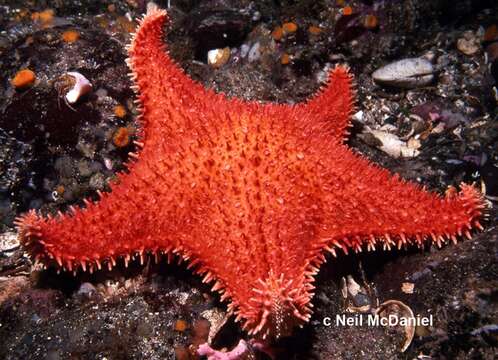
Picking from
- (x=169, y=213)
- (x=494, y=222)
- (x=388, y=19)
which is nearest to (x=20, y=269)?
(x=169, y=213)

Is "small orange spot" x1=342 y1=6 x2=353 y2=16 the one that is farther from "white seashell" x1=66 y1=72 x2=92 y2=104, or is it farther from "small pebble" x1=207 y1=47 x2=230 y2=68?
"white seashell" x1=66 y1=72 x2=92 y2=104

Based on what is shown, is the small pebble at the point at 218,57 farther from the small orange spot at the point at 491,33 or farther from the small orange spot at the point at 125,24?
the small orange spot at the point at 491,33

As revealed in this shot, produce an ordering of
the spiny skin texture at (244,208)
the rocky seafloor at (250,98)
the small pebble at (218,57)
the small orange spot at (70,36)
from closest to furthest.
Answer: the spiny skin texture at (244,208), the rocky seafloor at (250,98), the small orange spot at (70,36), the small pebble at (218,57)

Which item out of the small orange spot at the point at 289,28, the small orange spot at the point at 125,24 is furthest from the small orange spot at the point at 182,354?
the small orange spot at the point at 125,24

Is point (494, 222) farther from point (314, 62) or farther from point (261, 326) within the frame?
point (314, 62)

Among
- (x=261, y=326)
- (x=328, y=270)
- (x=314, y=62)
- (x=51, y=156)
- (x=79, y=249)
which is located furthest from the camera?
(x=314, y=62)

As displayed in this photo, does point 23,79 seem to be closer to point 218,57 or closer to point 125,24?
point 125,24
